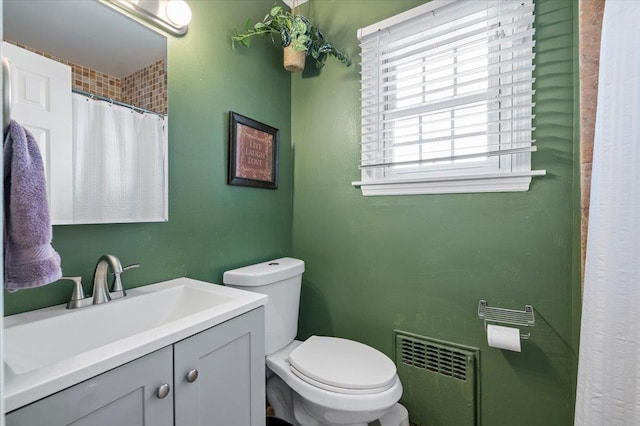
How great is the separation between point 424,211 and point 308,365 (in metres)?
0.91

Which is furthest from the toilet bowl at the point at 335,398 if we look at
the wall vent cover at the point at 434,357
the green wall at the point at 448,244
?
the green wall at the point at 448,244

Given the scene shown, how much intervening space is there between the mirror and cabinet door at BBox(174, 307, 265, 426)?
0.57m

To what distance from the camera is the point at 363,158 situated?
166 cm

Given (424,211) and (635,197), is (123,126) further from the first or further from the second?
(635,197)

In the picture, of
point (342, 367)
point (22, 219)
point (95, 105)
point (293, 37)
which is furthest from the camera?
point (293, 37)

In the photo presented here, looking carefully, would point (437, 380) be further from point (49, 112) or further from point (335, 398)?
point (49, 112)

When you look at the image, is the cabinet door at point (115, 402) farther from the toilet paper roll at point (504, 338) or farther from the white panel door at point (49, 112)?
the toilet paper roll at point (504, 338)

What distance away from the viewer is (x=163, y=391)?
755 millimetres

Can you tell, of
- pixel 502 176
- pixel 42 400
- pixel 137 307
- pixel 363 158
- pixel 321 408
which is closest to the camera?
pixel 42 400

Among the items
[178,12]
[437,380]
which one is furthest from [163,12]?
[437,380]

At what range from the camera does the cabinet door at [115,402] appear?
1.92 ft


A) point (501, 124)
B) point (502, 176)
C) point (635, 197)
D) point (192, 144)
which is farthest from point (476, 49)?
point (192, 144)

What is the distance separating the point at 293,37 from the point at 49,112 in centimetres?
111

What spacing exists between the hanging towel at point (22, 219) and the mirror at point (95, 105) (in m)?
0.38
